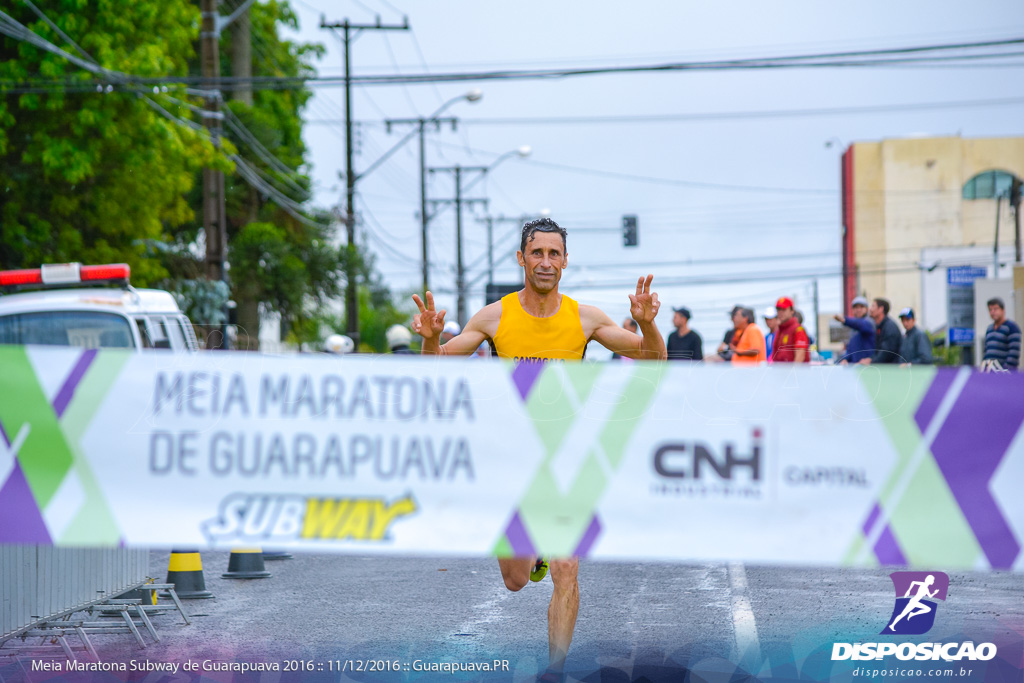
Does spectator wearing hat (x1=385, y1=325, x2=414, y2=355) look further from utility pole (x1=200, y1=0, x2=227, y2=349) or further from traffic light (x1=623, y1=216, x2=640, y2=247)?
traffic light (x1=623, y1=216, x2=640, y2=247)

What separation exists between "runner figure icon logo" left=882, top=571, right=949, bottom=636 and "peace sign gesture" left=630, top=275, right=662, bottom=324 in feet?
7.32

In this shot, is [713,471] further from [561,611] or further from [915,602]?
[915,602]

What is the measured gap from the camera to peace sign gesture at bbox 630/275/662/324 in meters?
5.15

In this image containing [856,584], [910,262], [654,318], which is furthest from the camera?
[910,262]

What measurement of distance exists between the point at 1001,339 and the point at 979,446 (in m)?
11.5

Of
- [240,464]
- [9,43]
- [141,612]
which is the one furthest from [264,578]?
[9,43]

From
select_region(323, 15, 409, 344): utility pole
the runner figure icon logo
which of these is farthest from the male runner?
select_region(323, 15, 409, 344): utility pole

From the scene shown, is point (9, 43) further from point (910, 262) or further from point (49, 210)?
point (910, 262)

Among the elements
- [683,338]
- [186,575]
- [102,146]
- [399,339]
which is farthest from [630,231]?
[186,575]

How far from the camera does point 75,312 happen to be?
12.7 meters

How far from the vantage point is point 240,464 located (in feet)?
15.0

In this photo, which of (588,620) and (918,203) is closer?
(588,620)

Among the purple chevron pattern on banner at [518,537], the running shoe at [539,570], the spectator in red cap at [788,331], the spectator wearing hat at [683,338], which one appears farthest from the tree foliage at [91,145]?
the purple chevron pattern on banner at [518,537]

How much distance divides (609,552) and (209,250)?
18376 millimetres
